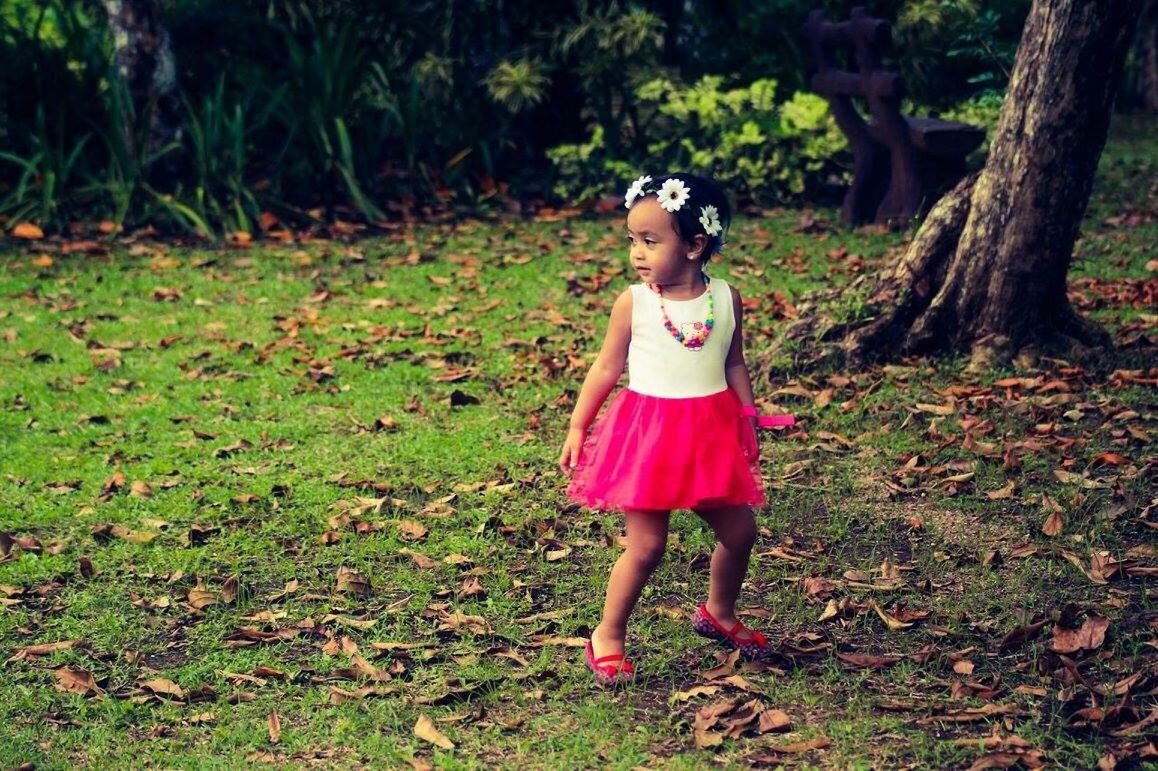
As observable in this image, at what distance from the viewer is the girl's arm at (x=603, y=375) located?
12.5 ft

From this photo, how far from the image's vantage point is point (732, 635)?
4188 millimetres

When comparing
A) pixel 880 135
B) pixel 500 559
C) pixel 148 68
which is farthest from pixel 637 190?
pixel 148 68

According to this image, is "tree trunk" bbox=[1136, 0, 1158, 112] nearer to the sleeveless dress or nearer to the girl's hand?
the sleeveless dress

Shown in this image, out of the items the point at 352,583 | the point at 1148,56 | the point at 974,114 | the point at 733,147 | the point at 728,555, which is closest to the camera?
the point at 728,555

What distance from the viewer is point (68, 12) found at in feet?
36.3

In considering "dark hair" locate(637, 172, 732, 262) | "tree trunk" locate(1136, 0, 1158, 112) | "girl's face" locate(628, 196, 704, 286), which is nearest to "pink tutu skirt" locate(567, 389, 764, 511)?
"girl's face" locate(628, 196, 704, 286)

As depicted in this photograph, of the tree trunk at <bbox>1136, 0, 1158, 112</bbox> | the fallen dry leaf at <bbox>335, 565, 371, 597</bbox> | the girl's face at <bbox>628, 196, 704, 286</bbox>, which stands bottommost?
the fallen dry leaf at <bbox>335, 565, 371, 597</bbox>

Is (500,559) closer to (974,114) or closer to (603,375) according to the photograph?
(603,375)

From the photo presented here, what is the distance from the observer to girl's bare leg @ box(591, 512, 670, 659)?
3.89m

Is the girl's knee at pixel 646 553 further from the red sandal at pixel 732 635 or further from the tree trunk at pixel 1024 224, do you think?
the tree trunk at pixel 1024 224

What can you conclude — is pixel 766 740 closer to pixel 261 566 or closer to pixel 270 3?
pixel 261 566

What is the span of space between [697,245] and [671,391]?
1.31 ft

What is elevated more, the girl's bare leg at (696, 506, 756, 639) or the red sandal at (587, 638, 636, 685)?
the girl's bare leg at (696, 506, 756, 639)

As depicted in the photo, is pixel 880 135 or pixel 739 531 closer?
pixel 739 531
